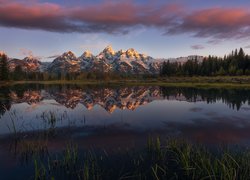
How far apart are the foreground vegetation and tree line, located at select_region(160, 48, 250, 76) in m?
127

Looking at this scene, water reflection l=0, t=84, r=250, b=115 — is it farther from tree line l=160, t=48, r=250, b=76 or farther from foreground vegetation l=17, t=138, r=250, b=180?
tree line l=160, t=48, r=250, b=76

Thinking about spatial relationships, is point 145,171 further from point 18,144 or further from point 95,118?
point 95,118

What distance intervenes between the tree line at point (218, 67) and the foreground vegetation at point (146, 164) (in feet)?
416

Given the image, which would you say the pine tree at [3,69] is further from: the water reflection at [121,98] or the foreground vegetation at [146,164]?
the foreground vegetation at [146,164]

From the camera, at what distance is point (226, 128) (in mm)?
26688

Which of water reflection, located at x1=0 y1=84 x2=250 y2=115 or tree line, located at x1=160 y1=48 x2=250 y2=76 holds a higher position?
tree line, located at x1=160 y1=48 x2=250 y2=76

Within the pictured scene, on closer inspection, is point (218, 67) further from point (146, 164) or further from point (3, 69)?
point (146, 164)

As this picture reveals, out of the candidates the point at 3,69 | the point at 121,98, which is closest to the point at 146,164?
the point at 121,98

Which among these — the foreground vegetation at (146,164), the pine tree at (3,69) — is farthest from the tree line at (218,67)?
the foreground vegetation at (146,164)

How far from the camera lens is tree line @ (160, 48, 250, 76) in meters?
136

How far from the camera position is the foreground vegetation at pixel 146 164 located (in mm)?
12812

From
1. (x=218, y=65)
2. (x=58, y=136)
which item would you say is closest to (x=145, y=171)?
(x=58, y=136)

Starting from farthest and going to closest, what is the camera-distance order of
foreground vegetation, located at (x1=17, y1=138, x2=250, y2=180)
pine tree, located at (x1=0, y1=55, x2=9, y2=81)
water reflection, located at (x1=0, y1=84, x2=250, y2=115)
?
1. pine tree, located at (x1=0, y1=55, x2=9, y2=81)
2. water reflection, located at (x1=0, y1=84, x2=250, y2=115)
3. foreground vegetation, located at (x1=17, y1=138, x2=250, y2=180)

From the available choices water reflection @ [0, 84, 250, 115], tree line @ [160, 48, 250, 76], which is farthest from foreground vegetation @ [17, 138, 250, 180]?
tree line @ [160, 48, 250, 76]
